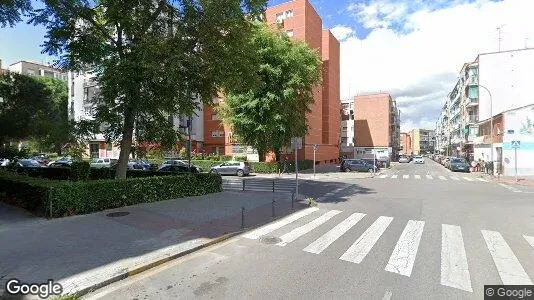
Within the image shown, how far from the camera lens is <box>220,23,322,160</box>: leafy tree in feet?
101

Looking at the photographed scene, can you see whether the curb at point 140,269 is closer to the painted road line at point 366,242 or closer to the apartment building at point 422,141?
the painted road line at point 366,242

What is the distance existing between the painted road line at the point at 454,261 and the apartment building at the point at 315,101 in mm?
29587

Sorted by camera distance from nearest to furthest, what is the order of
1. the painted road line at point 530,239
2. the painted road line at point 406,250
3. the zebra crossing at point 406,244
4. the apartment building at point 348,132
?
1. the zebra crossing at point 406,244
2. the painted road line at point 406,250
3. the painted road line at point 530,239
4. the apartment building at point 348,132

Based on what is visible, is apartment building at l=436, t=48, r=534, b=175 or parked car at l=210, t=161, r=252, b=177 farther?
apartment building at l=436, t=48, r=534, b=175

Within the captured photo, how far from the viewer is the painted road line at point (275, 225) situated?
30.6ft

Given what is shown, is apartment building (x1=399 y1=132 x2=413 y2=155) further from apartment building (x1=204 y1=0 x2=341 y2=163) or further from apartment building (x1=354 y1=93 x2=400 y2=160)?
apartment building (x1=204 y1=0 x2=341 y2=163)

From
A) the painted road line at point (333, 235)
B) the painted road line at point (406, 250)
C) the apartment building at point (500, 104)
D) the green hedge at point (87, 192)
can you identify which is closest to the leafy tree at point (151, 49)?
the green hedge at point (87, 192)

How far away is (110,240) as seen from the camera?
326 inches

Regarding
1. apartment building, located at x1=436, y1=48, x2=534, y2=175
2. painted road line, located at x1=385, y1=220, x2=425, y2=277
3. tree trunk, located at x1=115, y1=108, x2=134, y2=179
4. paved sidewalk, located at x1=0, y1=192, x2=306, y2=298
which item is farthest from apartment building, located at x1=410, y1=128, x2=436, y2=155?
paved sidewalk, located at x1=0, y1=192, x2=306, y2=298

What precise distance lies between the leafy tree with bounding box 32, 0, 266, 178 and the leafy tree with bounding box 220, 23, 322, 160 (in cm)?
1577

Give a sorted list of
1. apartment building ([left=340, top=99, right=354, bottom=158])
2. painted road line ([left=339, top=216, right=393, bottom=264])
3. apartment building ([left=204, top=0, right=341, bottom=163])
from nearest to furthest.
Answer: painted road line ([left=339, top=216, right=393, bottom=264]), apartment building ([left=204, top=0, right=341, bottom=163]), apartment building ([left=340, top=99, right=354, bottom=158])

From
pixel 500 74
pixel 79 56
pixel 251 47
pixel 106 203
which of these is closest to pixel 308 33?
pixel 500 74

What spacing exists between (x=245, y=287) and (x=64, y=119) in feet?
46.9

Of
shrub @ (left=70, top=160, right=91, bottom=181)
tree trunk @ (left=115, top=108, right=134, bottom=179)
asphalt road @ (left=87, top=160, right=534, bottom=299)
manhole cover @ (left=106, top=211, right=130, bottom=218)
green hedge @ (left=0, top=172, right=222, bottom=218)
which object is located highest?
tree trunk @ (left=115, top=108, right=134, bottom=179)
